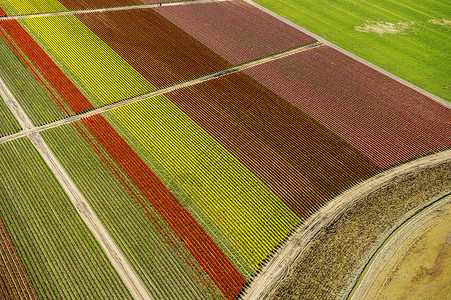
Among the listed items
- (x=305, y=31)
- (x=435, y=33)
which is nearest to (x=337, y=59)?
(x=305, y=31)

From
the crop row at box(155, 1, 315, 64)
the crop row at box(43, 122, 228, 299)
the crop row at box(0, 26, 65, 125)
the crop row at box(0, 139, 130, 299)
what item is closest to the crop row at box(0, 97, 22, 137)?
the crop row at box(0, 26, 65, 125)

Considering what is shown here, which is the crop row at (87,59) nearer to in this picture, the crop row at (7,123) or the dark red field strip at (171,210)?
the dark red field strip at (171,210)

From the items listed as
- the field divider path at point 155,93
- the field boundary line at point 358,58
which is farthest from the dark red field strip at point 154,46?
the field boundary line at point 358,58

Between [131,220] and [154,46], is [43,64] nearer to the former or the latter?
[154,46]

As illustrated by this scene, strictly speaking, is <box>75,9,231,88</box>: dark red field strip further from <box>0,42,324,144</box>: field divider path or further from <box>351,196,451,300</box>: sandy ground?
<box>351,196,451,300</box>: sandy ground

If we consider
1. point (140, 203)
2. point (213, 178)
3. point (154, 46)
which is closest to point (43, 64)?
point (154, 46)
